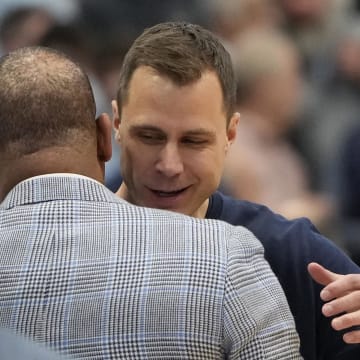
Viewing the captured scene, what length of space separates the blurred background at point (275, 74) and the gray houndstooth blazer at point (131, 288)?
199 centimetres

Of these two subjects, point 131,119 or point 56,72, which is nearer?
point 56,72

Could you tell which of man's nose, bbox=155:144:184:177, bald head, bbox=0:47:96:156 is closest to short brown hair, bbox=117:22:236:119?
man's nose, bbox=155:144:184:177

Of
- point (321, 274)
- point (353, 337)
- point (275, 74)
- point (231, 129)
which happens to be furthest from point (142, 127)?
point (275, 74)

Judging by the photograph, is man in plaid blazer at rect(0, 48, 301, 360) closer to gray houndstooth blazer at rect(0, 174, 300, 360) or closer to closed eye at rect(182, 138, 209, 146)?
gray houndstooth blazer at rect(0, 174, 300, 360)

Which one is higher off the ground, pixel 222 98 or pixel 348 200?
pixel 222 98

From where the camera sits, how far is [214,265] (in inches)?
76.0

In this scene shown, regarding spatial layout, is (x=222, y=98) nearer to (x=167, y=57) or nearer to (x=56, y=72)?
(x=167, y=57)

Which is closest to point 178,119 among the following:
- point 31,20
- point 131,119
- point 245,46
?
point 131,119

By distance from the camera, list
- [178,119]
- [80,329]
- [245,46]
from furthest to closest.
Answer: [245,46] < [178,119] < [80,329]

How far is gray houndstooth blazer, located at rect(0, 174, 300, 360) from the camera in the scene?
1884mm

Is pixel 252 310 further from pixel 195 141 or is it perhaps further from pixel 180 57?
pixel 180 57

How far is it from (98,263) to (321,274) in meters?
0.49

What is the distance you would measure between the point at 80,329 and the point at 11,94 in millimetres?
460

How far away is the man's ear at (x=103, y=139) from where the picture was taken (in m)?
2.07
